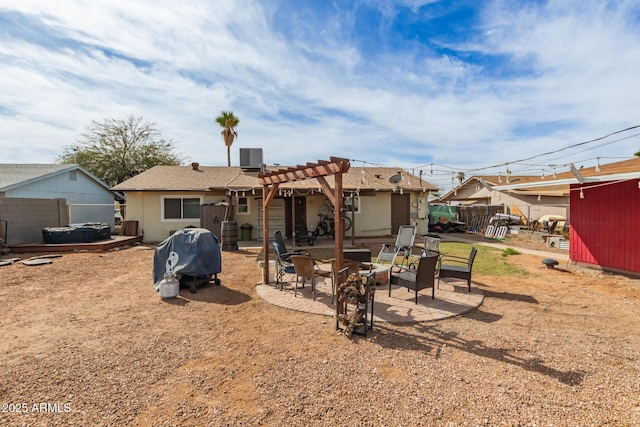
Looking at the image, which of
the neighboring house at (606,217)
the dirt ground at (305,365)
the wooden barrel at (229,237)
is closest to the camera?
the dirt ground at (305,365)

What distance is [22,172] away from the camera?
1459cm

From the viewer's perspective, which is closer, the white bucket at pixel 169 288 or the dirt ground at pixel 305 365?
the dirt ground at pixel 305 365

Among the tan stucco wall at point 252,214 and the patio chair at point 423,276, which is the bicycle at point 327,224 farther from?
the patio chair at point 423,276

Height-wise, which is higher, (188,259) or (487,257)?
(188,259)

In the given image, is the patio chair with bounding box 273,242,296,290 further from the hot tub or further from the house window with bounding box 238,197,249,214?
the hot tub

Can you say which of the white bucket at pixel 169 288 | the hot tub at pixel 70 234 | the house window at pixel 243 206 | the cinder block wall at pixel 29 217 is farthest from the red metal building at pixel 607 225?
the cinder block wall at pixel 29 217

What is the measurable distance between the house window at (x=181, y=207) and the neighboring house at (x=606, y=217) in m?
12.1

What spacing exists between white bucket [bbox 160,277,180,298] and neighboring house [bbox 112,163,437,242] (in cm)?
657

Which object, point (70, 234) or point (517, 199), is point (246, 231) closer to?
point (70, 234)

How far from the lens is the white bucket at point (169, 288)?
18.3ft

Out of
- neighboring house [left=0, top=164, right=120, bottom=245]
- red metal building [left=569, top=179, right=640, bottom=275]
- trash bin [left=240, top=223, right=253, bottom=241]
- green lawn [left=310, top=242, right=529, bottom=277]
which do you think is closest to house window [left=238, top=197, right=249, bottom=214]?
trash bin [left=240, top=223, right=253, bottom=241]

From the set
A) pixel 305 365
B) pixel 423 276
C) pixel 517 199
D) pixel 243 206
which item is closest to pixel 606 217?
pixel 423 276

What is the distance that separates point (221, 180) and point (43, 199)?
698cm

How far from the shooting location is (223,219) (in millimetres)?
12742
